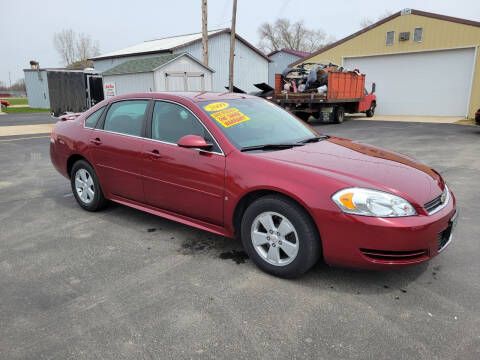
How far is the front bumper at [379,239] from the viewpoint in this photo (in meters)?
2.64

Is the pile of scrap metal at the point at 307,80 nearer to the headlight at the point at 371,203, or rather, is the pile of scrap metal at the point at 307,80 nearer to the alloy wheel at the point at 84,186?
the alloy wheel at the point at 84,186

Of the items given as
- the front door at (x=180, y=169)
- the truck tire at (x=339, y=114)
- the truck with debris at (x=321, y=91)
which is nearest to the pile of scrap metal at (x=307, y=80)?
the truck with debris at (x=321, y=91)

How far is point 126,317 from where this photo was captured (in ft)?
8.56

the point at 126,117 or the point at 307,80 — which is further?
the point at 307,80

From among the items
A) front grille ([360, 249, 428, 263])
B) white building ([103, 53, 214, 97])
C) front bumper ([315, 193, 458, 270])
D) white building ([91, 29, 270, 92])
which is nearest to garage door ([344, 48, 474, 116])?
white building ([103, 53, 214, 97])

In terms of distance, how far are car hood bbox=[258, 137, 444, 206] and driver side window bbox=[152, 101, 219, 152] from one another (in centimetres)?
78

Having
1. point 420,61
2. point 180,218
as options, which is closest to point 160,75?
point 420,61

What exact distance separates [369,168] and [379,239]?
26.4 inches

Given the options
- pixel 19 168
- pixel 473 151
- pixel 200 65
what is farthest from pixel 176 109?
pixel 200 65

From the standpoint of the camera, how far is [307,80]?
15.8 metres

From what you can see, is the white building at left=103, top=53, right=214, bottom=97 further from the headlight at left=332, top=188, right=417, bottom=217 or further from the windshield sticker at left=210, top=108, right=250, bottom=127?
the headlight at left=332, top=188, right=417, bottom=217

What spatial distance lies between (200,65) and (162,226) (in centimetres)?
1497

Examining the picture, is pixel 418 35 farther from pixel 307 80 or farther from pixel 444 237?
pixel 444 237

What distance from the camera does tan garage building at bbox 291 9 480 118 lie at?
58.0 ft
